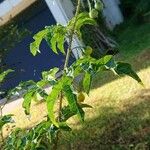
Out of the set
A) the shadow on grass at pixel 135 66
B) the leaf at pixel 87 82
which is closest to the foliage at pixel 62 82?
the leaf at pixel 87 82

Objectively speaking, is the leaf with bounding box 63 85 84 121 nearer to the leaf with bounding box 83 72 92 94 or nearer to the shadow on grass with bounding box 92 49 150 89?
the leaf with bounding box 83 72 92 94

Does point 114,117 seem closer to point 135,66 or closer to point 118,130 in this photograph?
point 118,130

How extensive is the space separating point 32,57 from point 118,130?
32.1 ft

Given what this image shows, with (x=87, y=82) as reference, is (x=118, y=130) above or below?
below

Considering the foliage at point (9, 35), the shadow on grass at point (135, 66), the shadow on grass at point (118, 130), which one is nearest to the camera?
the shadow on grass at point (118, 130)

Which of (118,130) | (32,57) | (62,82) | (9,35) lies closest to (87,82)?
(62,82)

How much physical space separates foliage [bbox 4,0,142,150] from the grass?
1.22 m

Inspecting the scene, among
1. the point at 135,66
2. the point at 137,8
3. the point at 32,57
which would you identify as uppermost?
the point at 32,57

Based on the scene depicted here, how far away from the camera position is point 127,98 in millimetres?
8562

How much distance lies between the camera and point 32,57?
16.3m

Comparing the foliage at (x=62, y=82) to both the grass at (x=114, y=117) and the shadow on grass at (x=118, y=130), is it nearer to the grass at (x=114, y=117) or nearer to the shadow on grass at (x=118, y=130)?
the grass at (x=114, y=117)

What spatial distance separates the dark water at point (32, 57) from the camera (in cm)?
1611

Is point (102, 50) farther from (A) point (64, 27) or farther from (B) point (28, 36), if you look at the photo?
(A) point (64, 27)

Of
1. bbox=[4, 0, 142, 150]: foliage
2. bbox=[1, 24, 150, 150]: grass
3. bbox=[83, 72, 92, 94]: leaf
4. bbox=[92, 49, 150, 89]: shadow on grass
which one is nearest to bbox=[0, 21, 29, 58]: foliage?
bbox=[1, 24, 150, 150]: grass
